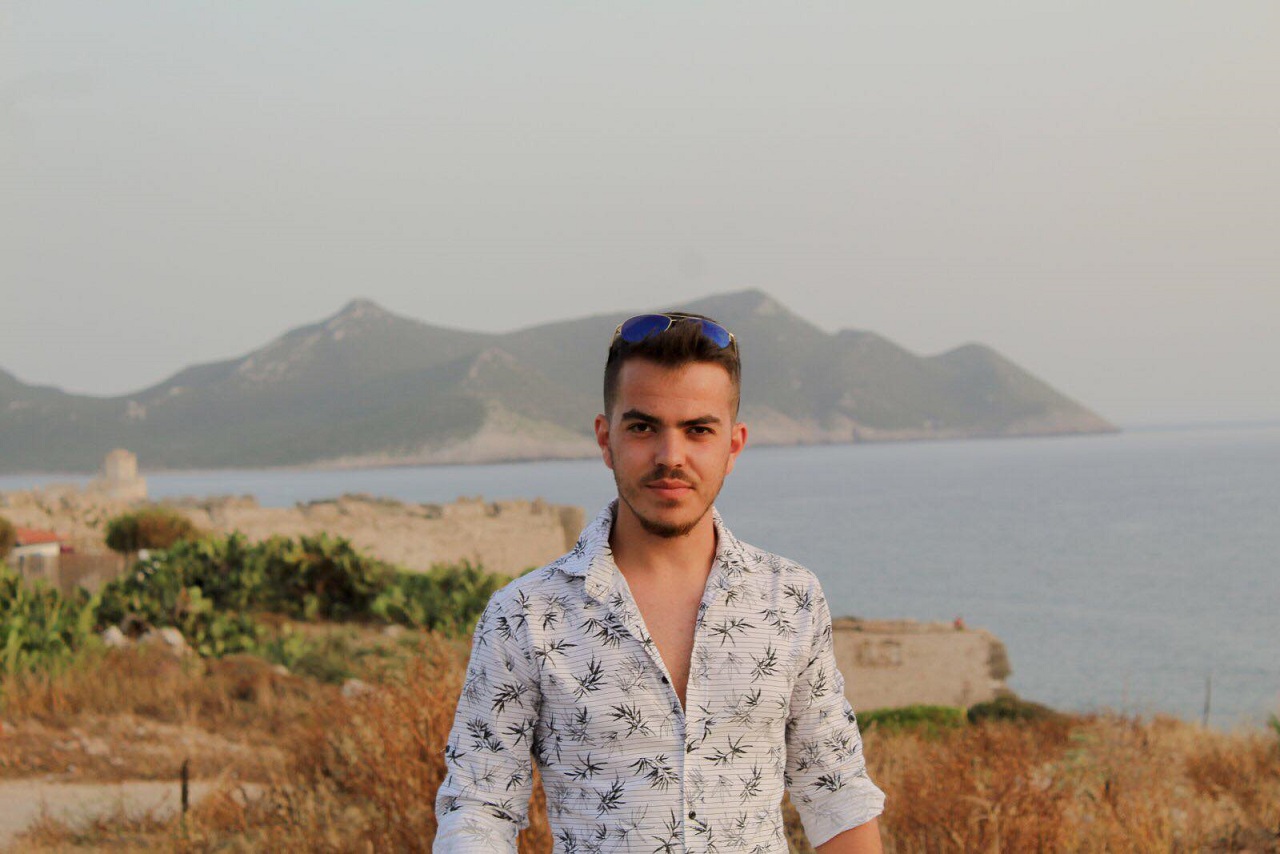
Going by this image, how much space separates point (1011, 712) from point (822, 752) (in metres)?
14.1

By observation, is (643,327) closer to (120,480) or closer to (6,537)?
(6,537)

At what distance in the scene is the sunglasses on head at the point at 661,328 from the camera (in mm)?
2223

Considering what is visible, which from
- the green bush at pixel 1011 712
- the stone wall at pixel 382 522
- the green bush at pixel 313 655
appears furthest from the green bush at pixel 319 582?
the stone wall at pixel 382 522

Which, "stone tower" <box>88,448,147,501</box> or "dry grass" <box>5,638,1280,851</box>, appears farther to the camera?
"stone tower" <box>88,448,147,501</box>

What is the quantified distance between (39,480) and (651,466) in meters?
164

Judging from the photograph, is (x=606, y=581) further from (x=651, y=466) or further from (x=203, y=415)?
Answer: (x=203, y=415)

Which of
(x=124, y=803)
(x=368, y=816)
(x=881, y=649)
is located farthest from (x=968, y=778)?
(x=881, y=649)

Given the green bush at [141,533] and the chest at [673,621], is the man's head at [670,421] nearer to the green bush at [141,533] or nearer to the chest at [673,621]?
the chest at [673,621]

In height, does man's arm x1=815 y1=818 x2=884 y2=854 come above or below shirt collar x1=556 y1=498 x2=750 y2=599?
below

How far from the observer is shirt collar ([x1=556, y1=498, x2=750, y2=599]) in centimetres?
221

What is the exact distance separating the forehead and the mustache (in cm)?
10

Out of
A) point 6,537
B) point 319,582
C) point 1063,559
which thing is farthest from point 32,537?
point 1063,559

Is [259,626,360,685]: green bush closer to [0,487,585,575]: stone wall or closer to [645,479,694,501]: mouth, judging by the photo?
[645,479,694,501]: mouth

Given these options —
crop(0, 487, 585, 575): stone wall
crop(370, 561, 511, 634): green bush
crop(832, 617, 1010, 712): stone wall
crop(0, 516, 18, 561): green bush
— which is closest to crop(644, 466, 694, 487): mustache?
crop(370, 561, 511, 634): green bush
